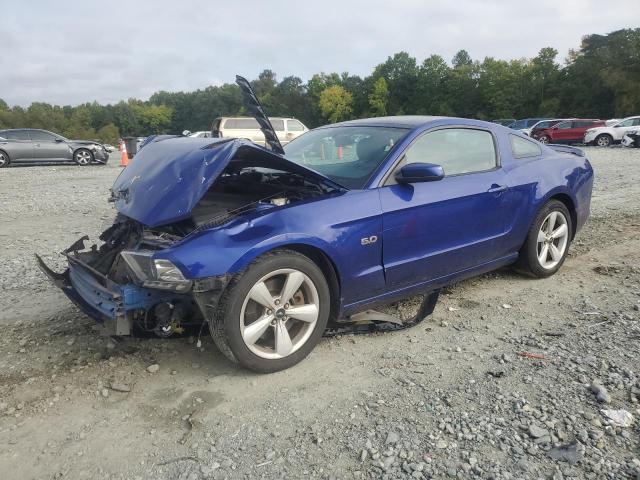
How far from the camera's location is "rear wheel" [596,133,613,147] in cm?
2395

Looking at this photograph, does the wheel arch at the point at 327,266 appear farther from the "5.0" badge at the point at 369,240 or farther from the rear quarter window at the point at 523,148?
the rear quarter window at the point at 523,148

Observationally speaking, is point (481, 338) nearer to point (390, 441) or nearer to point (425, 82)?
point (390, 441)

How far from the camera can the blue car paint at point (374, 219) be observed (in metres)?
2.80

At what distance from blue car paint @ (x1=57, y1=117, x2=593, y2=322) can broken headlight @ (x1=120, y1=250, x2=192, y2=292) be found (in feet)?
0.14

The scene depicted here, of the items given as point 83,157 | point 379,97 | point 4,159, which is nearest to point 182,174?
point 83,157

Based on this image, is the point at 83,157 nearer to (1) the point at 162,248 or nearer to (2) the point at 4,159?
(2) the point at 4,159

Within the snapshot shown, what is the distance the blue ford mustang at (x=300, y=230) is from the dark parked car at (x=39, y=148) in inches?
635

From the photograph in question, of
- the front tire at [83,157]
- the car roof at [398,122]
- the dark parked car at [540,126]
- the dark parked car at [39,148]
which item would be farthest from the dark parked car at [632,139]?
the front tire at [83,157]

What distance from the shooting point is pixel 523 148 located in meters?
4.42

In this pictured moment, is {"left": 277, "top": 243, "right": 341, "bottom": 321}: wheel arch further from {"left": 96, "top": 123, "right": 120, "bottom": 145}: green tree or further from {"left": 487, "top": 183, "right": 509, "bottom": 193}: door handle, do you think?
{"left": 96, "top": 123, "right": 120, "bottom": 145}: green tree

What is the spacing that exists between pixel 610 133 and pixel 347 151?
81.0 feet

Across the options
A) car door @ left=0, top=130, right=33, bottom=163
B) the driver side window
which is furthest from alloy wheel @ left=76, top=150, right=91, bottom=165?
the driver side window

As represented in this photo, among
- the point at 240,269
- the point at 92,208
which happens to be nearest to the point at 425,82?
the point at 92,208

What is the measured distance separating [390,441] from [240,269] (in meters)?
1.18
